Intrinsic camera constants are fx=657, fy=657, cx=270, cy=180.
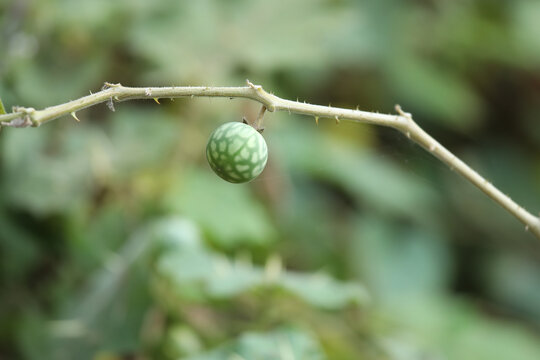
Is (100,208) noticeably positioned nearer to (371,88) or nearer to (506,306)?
(371,88)

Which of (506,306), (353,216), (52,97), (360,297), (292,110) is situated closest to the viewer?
(292,110)

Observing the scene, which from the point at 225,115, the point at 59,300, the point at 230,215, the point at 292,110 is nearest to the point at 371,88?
the point at 225,115

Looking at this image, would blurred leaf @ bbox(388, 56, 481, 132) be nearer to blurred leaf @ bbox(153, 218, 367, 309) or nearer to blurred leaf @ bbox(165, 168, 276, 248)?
blurred leaf @ bbox(165, 168, 276, 248)

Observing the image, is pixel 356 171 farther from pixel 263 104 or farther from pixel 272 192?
pixel 263 104

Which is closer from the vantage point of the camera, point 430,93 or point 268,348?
point 268,348

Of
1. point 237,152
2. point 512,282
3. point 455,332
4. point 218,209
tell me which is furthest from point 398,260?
point 237,152

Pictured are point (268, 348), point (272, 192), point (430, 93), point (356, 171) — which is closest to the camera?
point (268, 348)

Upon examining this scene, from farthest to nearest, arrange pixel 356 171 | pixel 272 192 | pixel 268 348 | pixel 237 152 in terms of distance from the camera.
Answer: pixel 356 171 < pixel 272 192 < pixel 268 348 < pixel 237 152
